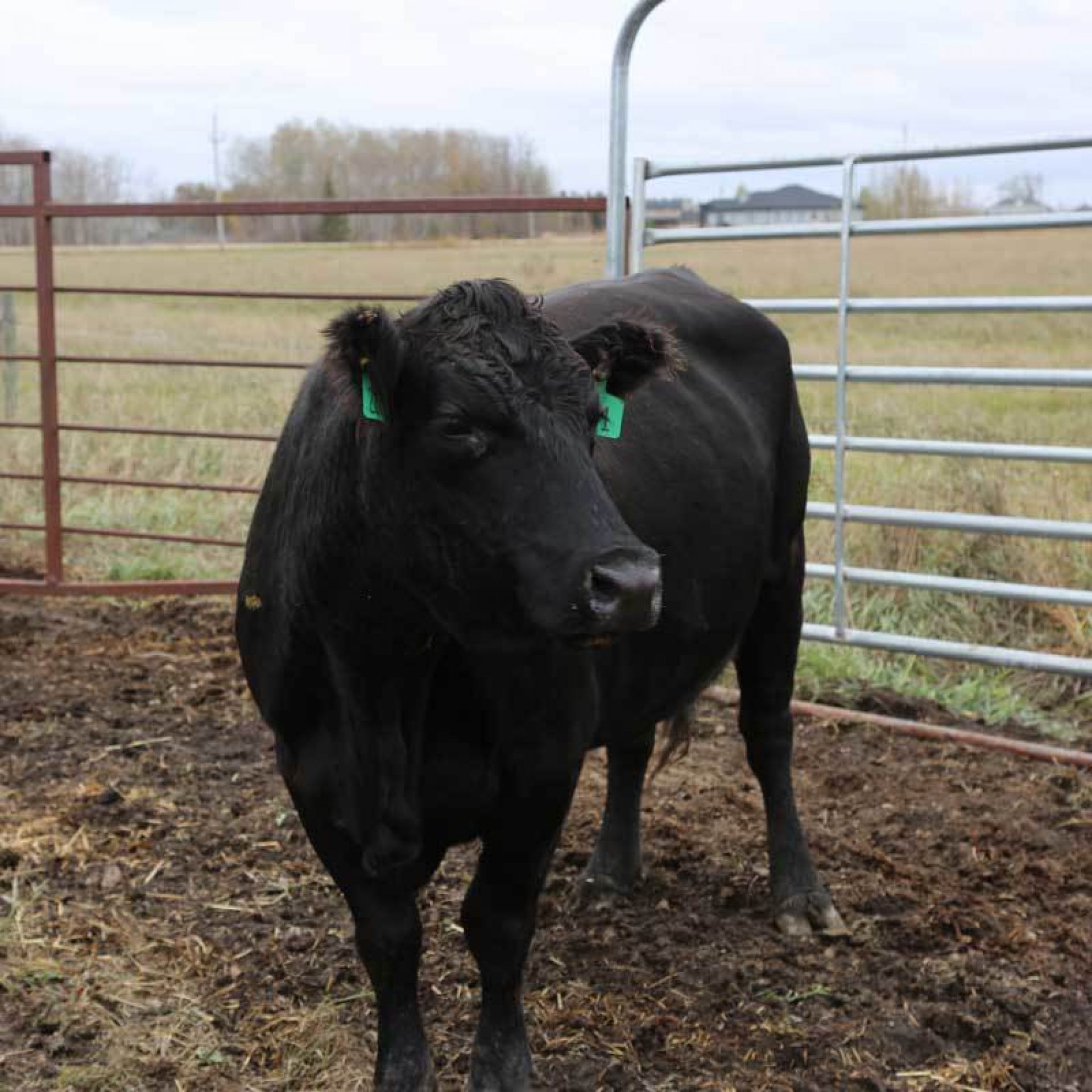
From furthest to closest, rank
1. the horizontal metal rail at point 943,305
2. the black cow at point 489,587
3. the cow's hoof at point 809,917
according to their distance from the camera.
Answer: the horizontal metal rail at point 943,305 < the cow's hoof at point 809,917 < the black cow at point 489,587

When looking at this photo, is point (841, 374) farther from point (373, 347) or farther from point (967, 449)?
point (373, 347)

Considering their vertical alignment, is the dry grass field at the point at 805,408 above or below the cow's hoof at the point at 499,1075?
above

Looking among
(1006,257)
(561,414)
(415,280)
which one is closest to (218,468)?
(561,414)

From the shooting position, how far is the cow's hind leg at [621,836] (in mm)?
3906

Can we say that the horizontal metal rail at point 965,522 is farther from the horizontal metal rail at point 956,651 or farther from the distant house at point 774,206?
the distant house at point 774,206

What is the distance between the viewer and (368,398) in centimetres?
227

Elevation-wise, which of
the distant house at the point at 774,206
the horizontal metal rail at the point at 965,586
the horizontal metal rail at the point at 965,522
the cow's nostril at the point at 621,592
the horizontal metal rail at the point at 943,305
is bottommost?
the horizontal metal rail at the point at 965,586

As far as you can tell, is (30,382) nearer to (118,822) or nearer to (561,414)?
(118,822)

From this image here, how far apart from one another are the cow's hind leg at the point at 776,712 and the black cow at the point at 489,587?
2cm

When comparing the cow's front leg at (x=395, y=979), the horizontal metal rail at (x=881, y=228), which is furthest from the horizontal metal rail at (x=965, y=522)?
the cow's front leg at (x=395, y=979)

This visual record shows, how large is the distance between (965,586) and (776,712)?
1510 millimetres

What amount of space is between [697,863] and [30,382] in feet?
37.4

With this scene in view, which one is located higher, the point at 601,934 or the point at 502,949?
the point at 502,949

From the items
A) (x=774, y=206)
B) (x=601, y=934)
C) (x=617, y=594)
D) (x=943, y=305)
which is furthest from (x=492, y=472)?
(x=774, y=206)
